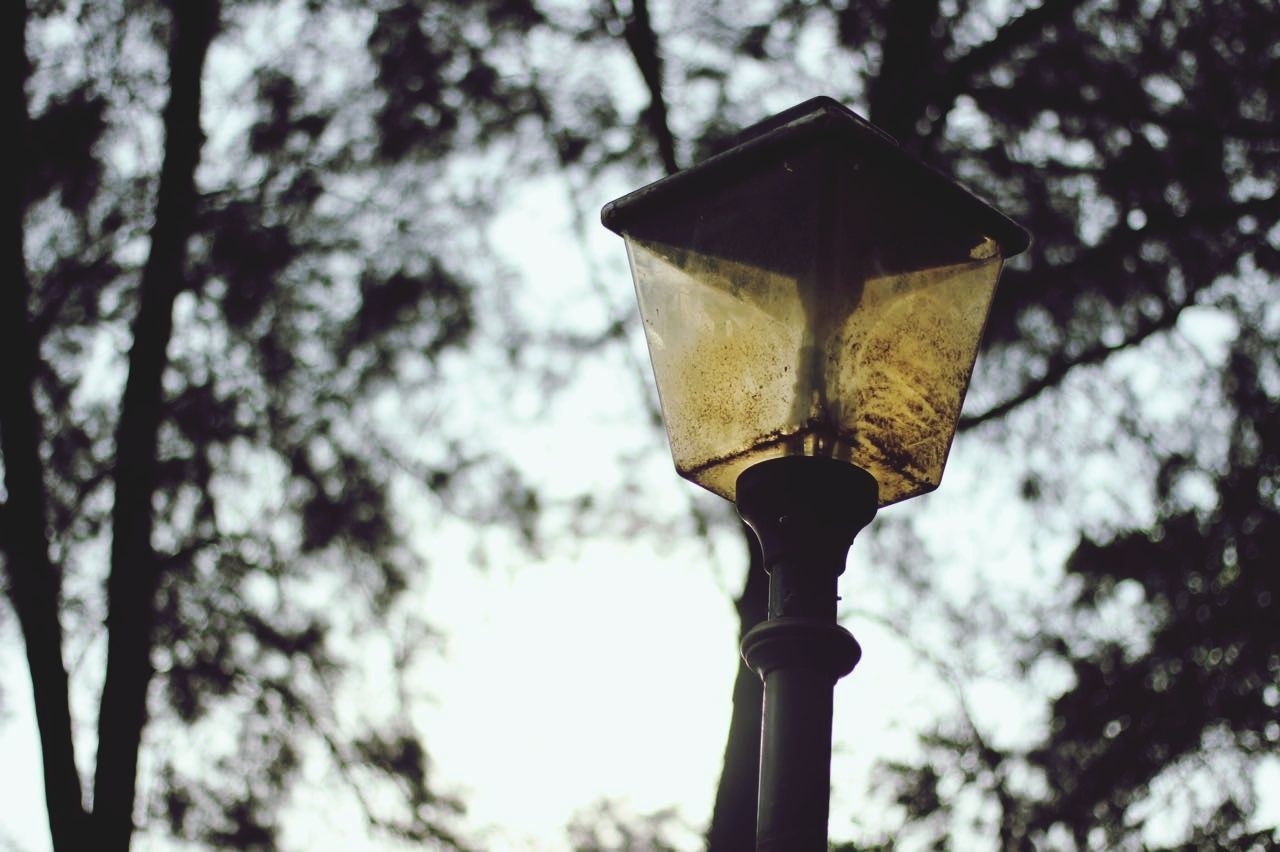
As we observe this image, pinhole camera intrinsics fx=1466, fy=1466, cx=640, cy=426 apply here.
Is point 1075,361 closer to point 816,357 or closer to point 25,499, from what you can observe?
point 816,357

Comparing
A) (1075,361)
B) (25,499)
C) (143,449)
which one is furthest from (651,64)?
(25,499)

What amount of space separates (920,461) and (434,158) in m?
4.44

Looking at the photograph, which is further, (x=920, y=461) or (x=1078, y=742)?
(x=1078, y=742)

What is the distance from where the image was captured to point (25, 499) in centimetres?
A: 586

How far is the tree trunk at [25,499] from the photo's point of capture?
217 inches

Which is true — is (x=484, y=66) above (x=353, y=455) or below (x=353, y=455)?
above

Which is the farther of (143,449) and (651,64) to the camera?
(651,64)

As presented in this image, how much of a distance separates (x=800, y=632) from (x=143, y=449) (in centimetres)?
452

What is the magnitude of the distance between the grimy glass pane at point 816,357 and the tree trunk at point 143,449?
3.86 meters

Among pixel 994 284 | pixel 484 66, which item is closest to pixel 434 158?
pixel 484 66

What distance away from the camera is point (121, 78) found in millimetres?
6617

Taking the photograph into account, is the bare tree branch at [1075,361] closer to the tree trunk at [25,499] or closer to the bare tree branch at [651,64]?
the bare tree branch at [651,64]

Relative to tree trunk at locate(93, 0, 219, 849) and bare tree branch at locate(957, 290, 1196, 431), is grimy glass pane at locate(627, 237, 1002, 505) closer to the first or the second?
bare tree branch at locate(957, 290, 1196, 431)

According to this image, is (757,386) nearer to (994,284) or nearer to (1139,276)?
(994,284)
